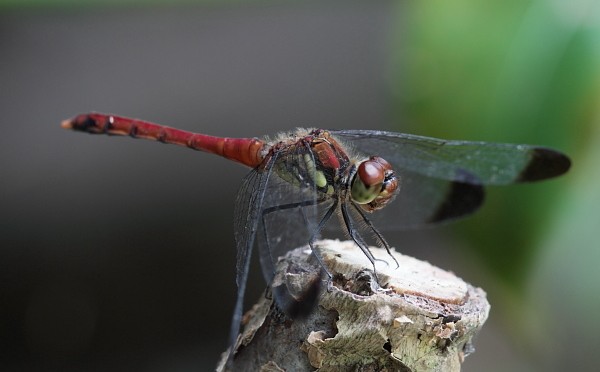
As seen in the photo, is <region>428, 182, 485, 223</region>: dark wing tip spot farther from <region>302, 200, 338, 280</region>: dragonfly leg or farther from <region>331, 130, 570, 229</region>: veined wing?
<region>302, 200, 338, 280</region>: dragonfly leg

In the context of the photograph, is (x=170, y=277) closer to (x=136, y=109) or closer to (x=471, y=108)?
(x=136, y=109)

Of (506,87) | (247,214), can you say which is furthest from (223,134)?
(247,214)

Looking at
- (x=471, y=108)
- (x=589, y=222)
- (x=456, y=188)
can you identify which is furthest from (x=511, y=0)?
(x=456, y=188)

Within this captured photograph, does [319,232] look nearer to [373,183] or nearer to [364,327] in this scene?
[373,183]

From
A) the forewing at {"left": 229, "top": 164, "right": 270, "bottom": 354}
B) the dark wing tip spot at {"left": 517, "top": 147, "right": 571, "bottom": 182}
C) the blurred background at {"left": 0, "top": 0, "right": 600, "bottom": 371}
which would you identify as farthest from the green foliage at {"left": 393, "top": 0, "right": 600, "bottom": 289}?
the forewing at {"left": 229, "top": 164, "right": 270, "bottom": 354}

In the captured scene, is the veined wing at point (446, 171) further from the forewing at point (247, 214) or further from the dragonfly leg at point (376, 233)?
the forewing at point (247, 214)

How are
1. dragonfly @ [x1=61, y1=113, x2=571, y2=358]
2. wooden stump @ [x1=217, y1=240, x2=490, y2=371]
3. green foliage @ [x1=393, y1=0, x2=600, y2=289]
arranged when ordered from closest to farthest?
wooden stump @ [x1=217, y1=240, x2=490, y2=371] → dragonfly @ [x1=61, y1=113, x2=571, y2=358] → green foliage @ [x1=393, y1=0, x2=600, y2=289]
